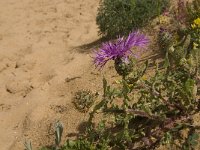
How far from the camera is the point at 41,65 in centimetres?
562

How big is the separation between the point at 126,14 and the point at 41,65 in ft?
4.38

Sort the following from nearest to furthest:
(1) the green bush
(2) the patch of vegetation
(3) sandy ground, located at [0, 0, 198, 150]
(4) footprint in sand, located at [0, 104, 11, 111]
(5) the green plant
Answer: (2) the patch of vegetation → (5) the green plant → (3) sandy ground, located at [0, 0, 198, 150] → (4) footprint in sand, located at [0, 104, 11, 111] → (1) the green bush

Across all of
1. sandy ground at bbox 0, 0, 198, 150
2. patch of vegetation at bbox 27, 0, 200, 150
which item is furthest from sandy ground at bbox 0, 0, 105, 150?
patch of vegetation at bbox 27, 0, 200, 150

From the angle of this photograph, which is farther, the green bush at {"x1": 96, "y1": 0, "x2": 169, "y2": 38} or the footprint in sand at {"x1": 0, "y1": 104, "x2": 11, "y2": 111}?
the green bush at {"x1": 96, "y1": 0, "x2": 169, "y2": 38}

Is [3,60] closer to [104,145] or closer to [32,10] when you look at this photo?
[32,10]

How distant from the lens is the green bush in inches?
205

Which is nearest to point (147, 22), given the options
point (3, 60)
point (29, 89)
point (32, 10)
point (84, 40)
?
point (84, 40)

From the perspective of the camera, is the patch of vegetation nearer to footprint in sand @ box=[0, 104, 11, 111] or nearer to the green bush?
footprint in sand @ box=[0, 104, 11, 111]

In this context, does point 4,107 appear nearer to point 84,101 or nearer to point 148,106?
point 84,101

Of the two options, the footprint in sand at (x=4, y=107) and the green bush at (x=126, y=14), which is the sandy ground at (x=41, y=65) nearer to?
the footprint in sand at (x=4, y=107)

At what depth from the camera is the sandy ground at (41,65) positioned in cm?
419

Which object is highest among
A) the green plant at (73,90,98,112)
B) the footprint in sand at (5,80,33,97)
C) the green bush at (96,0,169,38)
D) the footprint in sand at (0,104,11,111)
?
the green bush at (96,0,169,38)

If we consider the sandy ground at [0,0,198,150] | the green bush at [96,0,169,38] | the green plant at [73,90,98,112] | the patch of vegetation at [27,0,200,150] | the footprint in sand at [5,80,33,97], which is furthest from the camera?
the green bush at [96,0,169,38]

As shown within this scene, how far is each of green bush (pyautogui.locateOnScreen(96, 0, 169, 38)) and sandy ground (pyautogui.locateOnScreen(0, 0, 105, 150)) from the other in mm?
467
